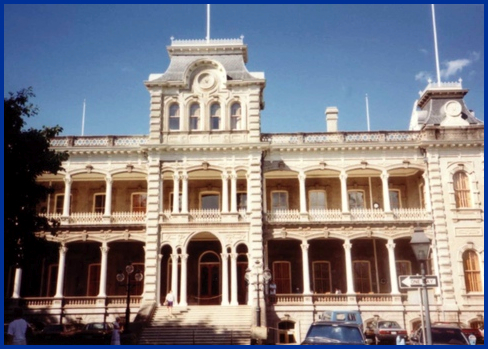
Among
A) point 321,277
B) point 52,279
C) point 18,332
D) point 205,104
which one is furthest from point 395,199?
point 18,332

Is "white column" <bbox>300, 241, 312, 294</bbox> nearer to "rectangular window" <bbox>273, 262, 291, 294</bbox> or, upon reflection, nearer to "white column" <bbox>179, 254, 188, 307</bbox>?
"rectangular window" <bbox>273, 262, 291, 294</bbox>

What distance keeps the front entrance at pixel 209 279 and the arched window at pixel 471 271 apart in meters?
12.8

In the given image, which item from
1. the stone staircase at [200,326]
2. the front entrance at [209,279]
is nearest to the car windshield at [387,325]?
the stone staircase at [200,326]

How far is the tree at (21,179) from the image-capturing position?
16.3 m

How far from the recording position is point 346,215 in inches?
1129

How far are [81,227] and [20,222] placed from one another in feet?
39.4

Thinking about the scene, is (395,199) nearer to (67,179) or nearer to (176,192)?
(176,192)

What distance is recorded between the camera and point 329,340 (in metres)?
15.3

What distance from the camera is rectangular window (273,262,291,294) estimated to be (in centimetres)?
2970

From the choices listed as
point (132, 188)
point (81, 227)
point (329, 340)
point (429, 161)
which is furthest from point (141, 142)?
point (329, 340)

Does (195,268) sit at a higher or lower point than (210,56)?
lower

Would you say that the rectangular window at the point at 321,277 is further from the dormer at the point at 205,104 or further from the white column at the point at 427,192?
the dormer at the point at 205,104

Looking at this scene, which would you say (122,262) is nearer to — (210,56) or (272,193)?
(272,193)

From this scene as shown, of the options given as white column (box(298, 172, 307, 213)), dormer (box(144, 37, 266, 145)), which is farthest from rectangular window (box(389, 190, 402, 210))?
dormer (box(144, 37, 266, 145))
